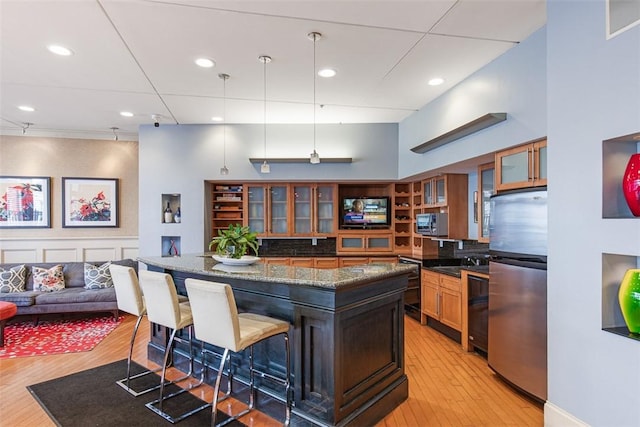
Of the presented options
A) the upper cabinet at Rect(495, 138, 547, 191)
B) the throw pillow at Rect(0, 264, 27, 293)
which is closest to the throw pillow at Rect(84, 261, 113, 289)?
the throw pillow at Rect(0, 264, 27, 293)

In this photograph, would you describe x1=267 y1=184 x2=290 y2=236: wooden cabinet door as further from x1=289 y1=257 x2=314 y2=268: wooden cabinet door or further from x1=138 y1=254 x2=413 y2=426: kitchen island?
x1=138 y1=254 x2=413 y2=426: kitchen island

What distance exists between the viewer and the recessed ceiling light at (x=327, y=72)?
141 inches

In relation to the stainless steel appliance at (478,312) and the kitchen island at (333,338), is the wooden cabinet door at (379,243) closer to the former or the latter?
Result: the stainless steel appliance at (478,312)

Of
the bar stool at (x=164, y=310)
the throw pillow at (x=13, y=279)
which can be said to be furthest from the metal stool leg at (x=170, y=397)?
the throw pillow at (x=13, y=279)

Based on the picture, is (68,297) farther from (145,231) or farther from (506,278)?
(506,278)

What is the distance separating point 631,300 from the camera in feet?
6.18

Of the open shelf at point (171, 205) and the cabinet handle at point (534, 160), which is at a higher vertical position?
the cabinet handle at point (534, 160)

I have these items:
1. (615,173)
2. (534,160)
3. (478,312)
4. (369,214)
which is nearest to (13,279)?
(369,214)

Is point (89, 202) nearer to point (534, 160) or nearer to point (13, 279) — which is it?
point (13, 279)

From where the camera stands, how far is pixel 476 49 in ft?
10.2

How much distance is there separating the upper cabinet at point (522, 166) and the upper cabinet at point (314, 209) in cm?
303

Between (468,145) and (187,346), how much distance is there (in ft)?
11.9

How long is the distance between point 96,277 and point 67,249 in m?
1.39

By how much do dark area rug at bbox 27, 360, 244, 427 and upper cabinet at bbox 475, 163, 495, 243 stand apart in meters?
3.19
